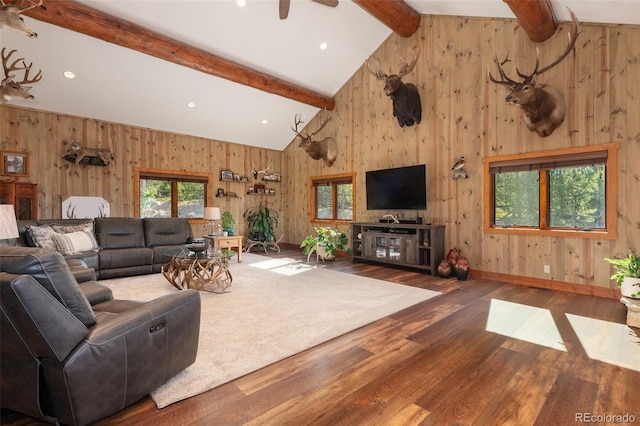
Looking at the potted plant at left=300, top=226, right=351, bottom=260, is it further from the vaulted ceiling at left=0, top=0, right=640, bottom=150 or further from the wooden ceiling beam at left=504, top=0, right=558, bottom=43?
the wooden ceiling beam at left=504, top=0, right=558, bottom=43

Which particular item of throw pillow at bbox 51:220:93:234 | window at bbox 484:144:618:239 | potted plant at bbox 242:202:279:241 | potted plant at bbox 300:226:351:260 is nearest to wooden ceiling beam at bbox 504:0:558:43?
window at bbox 484:144:618:239

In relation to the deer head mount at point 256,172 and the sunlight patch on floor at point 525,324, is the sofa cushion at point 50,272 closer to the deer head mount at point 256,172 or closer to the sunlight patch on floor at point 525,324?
the sunlight patch on floor at point 525,324

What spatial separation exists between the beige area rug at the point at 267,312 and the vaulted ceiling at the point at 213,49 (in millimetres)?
3506

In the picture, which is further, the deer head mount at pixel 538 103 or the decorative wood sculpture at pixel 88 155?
the decorative wood sculpture at pixel 88 155

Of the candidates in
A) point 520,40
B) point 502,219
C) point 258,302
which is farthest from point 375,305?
point 520,40

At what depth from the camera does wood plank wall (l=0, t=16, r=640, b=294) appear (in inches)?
152

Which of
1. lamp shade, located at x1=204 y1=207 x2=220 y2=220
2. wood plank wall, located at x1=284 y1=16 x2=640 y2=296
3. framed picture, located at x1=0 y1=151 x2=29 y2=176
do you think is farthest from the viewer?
lamp shade, located at x1=204 y1=207 x2=220 y2=220

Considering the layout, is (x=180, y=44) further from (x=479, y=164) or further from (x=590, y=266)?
(x=590, y=266)

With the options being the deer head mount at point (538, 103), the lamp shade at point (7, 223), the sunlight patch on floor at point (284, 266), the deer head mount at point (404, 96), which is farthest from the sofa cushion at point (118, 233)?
the deer head mount at point (538, 103)

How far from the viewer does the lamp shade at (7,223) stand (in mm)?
2442

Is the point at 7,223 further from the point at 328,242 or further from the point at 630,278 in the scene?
the point at 630,278

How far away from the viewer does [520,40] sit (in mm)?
4562

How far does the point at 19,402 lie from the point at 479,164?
5657mm

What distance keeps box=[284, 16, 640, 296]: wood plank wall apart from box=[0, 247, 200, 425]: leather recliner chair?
489 centimetres
